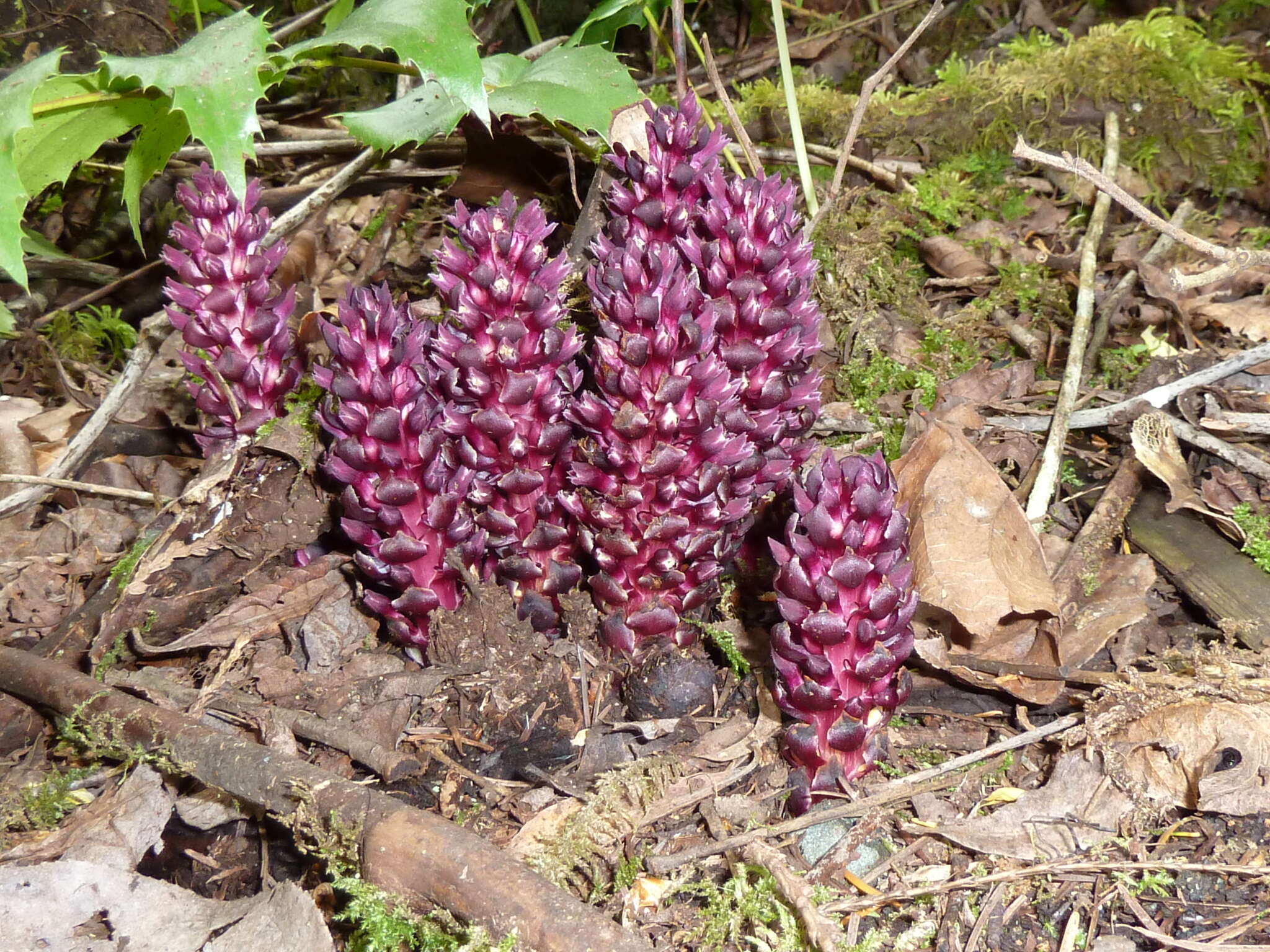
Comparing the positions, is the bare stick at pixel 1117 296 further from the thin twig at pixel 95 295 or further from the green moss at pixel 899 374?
the thin twig at pixel 95 295

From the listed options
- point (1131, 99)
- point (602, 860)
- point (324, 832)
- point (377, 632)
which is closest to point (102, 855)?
point (324, 832)

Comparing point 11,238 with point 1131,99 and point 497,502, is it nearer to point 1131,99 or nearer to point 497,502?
point 497,502

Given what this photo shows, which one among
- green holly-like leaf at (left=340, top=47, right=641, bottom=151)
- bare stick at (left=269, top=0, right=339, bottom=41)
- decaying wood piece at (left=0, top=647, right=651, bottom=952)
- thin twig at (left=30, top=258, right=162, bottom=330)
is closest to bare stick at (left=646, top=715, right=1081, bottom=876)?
decaying wood piece at (left=0, top=647, right=651, bottom=952)

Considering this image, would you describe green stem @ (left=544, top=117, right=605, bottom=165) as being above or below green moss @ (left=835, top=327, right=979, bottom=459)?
above

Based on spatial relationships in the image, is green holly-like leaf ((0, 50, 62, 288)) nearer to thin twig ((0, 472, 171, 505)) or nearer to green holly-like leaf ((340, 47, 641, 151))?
green holly-like leaf ((340, 47, 641, 151))

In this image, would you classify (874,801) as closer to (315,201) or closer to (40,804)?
(40,804)

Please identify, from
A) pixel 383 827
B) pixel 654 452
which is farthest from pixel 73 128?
pixel 383 827
